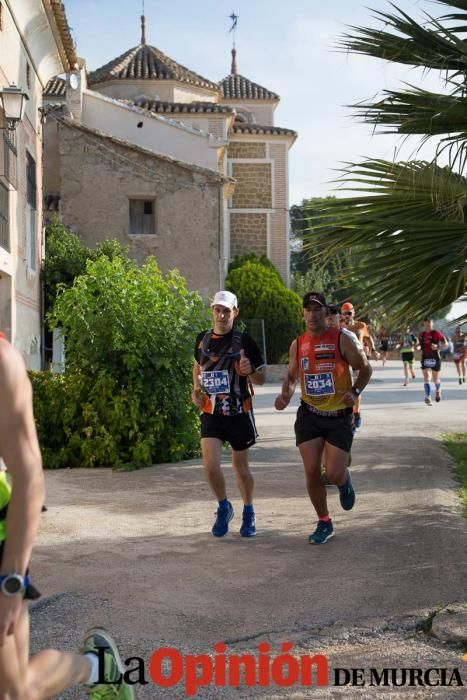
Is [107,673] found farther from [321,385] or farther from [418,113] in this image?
[418,113]

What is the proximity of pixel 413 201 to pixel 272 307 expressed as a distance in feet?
82.6

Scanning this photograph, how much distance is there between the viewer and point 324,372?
7.67 metres

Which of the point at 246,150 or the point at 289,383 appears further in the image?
the point at 246,150

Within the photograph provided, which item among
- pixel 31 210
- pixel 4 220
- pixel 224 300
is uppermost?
pixel 31 210

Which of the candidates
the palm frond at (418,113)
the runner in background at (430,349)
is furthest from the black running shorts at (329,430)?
the runner in background at (430,349)

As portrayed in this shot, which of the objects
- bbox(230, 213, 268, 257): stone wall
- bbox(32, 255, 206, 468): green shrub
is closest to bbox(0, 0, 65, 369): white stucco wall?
bbox(32, 255, 206, 468): green shrub

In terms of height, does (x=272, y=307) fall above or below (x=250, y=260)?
below

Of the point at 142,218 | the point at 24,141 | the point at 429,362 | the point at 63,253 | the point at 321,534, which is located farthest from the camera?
the point at 142,218

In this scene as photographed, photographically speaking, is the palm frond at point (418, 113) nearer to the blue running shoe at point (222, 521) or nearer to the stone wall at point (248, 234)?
the blue running shoe at point (222, 521)

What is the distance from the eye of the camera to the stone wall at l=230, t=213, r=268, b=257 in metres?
42.8

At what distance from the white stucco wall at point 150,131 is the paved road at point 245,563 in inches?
894

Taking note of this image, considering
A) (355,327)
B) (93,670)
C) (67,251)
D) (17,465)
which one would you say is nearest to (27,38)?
(355,327)

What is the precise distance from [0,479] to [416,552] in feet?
15.4

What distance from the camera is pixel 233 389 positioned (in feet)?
25.3
